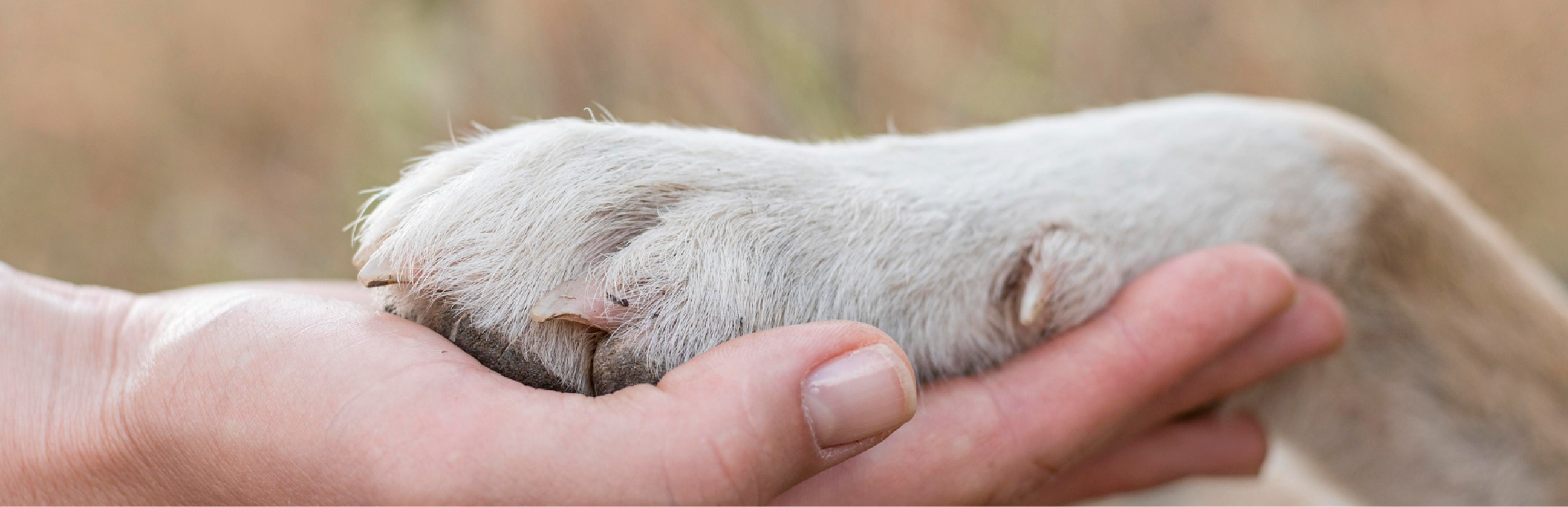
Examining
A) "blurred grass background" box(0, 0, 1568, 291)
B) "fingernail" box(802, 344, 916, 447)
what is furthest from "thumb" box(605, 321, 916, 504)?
"blurred grass background" box(0, 0, 1568, 291)

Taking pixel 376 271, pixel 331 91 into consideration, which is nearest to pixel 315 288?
pixel 376 271

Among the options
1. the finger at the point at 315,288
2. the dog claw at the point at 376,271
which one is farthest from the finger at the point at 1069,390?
the finger at the point at 315,288

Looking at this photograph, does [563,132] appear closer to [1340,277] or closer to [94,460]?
[94,460]

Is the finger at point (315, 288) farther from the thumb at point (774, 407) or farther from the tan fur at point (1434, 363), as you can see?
the tan fur at point (1434, 363)

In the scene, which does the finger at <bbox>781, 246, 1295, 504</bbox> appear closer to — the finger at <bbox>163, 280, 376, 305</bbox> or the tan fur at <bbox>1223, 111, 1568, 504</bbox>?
the tan fur at <bbox>1223, 111, 1568, 504</bbox>

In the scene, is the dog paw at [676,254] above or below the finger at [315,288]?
above

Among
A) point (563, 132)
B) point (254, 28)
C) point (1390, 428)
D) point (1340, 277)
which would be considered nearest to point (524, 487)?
point (563, 132)
